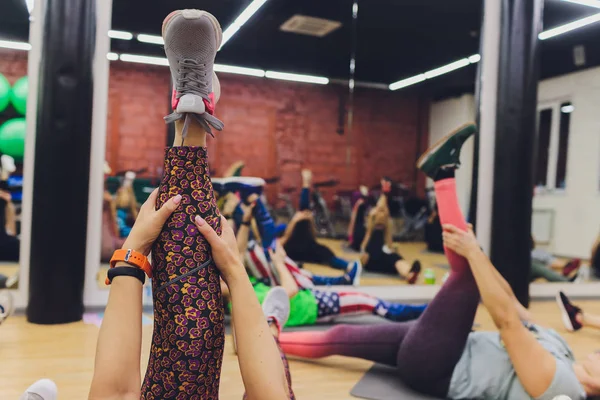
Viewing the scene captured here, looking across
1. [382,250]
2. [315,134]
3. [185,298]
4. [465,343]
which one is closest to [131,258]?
[185,298]

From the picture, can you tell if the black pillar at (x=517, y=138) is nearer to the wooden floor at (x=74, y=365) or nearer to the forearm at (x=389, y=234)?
the wooden floor at (x=74, y=365)

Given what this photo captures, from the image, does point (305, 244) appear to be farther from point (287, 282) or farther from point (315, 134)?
point (287, 282)

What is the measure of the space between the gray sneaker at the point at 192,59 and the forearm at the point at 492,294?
1.06 metres

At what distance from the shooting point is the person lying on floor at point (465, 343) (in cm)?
150

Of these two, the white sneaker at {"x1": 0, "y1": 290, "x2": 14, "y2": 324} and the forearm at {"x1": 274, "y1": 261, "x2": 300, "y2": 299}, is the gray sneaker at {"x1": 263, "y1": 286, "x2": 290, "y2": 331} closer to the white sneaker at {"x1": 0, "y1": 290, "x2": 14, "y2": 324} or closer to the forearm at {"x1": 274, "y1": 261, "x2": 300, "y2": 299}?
the forearm at {"x1": 274, "y1": 261, "x2": 300, "y2": 299}

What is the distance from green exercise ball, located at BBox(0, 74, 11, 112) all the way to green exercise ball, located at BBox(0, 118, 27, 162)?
0.11m

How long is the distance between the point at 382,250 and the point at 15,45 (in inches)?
128

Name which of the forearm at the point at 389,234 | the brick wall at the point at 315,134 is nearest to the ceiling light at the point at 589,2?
the brick wall at the point at 315,134

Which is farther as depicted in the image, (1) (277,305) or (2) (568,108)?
(2) (568,108)

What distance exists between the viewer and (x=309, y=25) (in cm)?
461

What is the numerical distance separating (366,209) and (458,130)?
2965mm

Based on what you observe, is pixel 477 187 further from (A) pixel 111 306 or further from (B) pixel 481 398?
(A) pixel 111 306

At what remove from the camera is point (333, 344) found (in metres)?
1.96

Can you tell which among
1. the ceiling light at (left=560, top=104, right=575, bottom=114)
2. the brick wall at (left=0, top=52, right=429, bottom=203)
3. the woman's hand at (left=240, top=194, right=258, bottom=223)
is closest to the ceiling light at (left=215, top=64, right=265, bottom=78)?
the brick wall at (left=0, top=52, right=429, bottom=203)
